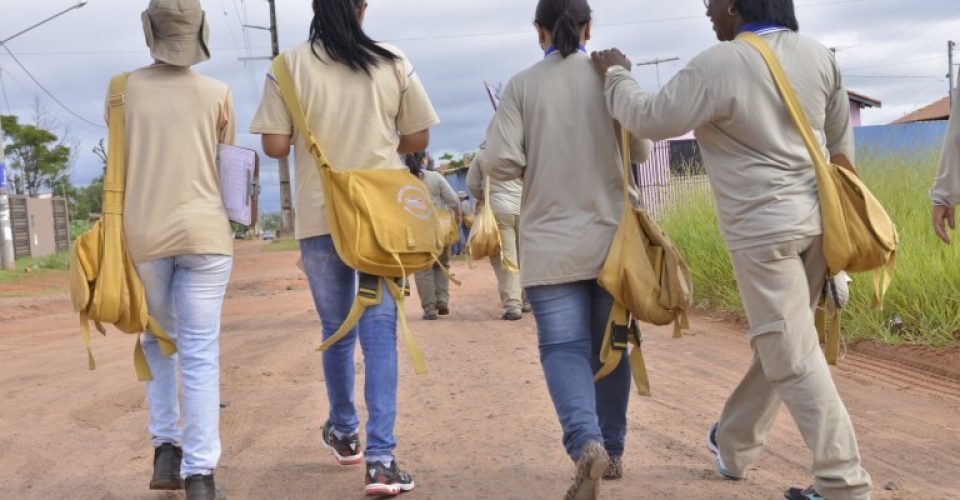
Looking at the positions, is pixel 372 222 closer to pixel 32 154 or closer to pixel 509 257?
pixel 509 257

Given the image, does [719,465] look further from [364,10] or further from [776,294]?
[364,10]

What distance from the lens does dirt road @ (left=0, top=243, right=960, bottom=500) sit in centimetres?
464

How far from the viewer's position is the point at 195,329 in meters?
4.32

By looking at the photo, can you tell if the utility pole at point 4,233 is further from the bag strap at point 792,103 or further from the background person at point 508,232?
the bag strap at point 792,103

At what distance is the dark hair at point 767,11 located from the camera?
12.8 feet

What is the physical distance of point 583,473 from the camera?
377cm

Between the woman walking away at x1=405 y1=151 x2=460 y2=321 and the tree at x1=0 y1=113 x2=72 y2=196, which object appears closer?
the woman walking away at x1=405 y1=151 x2=460 y2=321

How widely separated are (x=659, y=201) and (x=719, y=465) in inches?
467

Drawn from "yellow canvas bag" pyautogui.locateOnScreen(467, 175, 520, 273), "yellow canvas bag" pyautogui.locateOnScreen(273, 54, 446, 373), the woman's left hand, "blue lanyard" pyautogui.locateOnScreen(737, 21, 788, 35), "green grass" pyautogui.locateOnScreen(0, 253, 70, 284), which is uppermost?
"blue lanyard" pyautogui.locateOnScreen(737, 21, 788, 35)

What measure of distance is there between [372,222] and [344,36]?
78 cm

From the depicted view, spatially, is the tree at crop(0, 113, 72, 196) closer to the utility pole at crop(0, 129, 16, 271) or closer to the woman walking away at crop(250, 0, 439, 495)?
the utility pole at crop(0, 129, 16, 271)

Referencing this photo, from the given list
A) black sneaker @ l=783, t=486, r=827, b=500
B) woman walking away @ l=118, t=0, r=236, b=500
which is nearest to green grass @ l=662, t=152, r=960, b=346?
black sneaker @ l=783, t=486, r=827, b=500

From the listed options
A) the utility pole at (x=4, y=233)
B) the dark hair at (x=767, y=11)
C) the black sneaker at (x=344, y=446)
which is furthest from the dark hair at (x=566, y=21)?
the utility pole at (x=4, y=233)

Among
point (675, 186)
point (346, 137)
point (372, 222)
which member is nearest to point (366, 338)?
point (372, 222)
